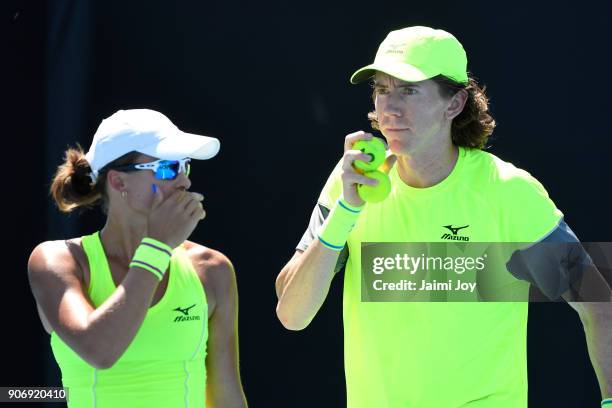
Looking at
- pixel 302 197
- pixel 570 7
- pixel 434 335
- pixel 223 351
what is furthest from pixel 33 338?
pixel 570 7

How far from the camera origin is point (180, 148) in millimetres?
3195

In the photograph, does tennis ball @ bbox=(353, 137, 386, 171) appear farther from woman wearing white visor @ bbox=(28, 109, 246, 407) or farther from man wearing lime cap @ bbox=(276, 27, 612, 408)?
woman wearing white visor @ bbox=(28, 109, 246, 407)

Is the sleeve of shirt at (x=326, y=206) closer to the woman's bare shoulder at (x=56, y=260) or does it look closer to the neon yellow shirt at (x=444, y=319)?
the neon yellow shirt at (x=444, y=319)

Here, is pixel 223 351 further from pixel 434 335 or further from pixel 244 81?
pixel 244 81

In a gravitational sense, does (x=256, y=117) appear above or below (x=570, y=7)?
below

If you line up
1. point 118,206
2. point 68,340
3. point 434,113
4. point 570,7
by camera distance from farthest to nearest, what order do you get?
1. point 570,7
2. point 434,113
3. point 118,206
4. point 68,340

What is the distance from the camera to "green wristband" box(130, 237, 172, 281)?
3033 mm

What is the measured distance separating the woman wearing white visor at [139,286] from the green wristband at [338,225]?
12.2 inches

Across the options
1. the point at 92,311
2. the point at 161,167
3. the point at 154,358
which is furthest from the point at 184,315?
the point at 161,167

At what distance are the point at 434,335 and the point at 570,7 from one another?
6.58 ft

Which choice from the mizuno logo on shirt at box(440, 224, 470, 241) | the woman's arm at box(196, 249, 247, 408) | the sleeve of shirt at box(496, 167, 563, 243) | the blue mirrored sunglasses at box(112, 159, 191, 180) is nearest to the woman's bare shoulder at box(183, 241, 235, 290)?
the woman's arm at box(196, 249, 247, 408)

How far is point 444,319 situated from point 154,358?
88cm

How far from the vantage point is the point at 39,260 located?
3.13 metres

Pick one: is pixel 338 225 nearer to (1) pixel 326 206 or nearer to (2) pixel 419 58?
(1) pixel 326 206
